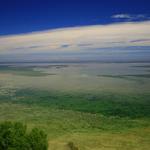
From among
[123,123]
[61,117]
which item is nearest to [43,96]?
[61,117]

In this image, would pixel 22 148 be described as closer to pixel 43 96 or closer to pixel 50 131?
pixel 50 131

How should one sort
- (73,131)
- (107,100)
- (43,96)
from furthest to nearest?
(43,96), (107,100), (73,131)

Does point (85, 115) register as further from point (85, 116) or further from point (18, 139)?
point (18, 139)

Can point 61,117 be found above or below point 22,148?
below

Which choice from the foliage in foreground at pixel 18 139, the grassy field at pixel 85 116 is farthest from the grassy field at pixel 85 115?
the foliage in foreground at pixel 18 139

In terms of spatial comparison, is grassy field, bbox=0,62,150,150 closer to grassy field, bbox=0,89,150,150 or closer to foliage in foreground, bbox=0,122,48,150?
grassy field, bbox=0,89,150,150

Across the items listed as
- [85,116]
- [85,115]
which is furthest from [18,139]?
[85,115]

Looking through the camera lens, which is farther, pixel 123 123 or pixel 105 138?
pixel 123 123
